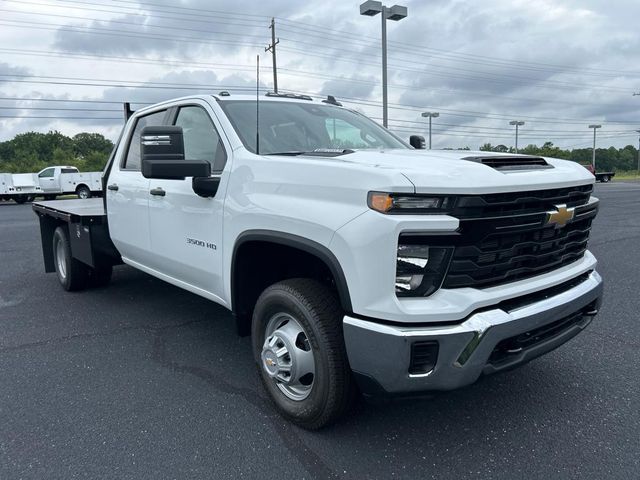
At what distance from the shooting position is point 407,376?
2.29m

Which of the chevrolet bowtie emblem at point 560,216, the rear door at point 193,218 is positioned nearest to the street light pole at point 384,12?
the rear door at point 193,218

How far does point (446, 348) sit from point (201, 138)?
242 cm

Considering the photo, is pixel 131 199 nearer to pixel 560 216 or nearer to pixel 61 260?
pixel 61 260

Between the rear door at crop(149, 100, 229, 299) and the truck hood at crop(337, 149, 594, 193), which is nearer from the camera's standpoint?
the truck hood at crop(337, 149, 594, 193)

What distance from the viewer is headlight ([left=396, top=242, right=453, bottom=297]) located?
2.27 metres

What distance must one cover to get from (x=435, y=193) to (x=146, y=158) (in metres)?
1.84

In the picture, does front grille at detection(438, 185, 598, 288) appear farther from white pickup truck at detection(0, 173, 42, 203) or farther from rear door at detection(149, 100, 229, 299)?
white pickup truck at detection(0, 173, 42, 203)

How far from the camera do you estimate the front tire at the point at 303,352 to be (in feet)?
8.48

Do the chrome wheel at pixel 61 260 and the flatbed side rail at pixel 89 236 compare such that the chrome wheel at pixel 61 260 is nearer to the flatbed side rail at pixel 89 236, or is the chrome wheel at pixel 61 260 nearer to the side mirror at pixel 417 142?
the flatbed side rail at pixel 89 236

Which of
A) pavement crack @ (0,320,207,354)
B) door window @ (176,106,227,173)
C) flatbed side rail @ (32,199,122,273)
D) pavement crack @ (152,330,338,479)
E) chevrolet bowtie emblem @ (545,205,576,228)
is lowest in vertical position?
pavement crack @ (152,330,338,479)

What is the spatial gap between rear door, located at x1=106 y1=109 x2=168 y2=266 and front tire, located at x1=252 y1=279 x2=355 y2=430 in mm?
1771

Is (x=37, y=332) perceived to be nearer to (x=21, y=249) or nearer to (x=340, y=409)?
(x=340, y=409)

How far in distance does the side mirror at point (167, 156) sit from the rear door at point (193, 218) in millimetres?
271

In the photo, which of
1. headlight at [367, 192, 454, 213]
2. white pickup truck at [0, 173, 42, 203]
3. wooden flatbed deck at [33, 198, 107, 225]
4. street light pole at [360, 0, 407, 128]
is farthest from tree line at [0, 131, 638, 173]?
headlight at [367, 192, 454, 213]
